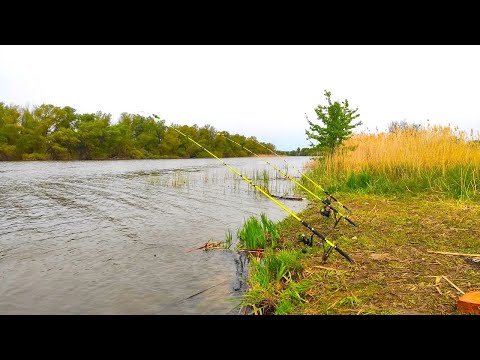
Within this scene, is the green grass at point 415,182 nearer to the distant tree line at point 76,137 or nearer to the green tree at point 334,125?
the green tree at point 334,125

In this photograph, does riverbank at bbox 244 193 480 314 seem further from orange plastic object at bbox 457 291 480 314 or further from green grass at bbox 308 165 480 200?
green grass at bbox 308 165 480 200

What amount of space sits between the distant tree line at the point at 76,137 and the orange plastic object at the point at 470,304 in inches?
1981

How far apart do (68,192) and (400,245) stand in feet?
50.6

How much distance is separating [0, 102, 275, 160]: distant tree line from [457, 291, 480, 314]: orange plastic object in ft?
165

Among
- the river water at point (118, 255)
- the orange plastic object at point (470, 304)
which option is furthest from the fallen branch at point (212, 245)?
the orange plastic object at point (470, 304)

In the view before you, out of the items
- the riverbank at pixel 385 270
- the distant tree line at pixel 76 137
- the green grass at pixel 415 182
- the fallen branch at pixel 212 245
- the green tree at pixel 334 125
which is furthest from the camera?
the distant tree line at pixel 76 137

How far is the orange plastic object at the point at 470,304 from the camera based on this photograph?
3379mm

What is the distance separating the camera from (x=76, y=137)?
190 feet

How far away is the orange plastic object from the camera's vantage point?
133 inches
